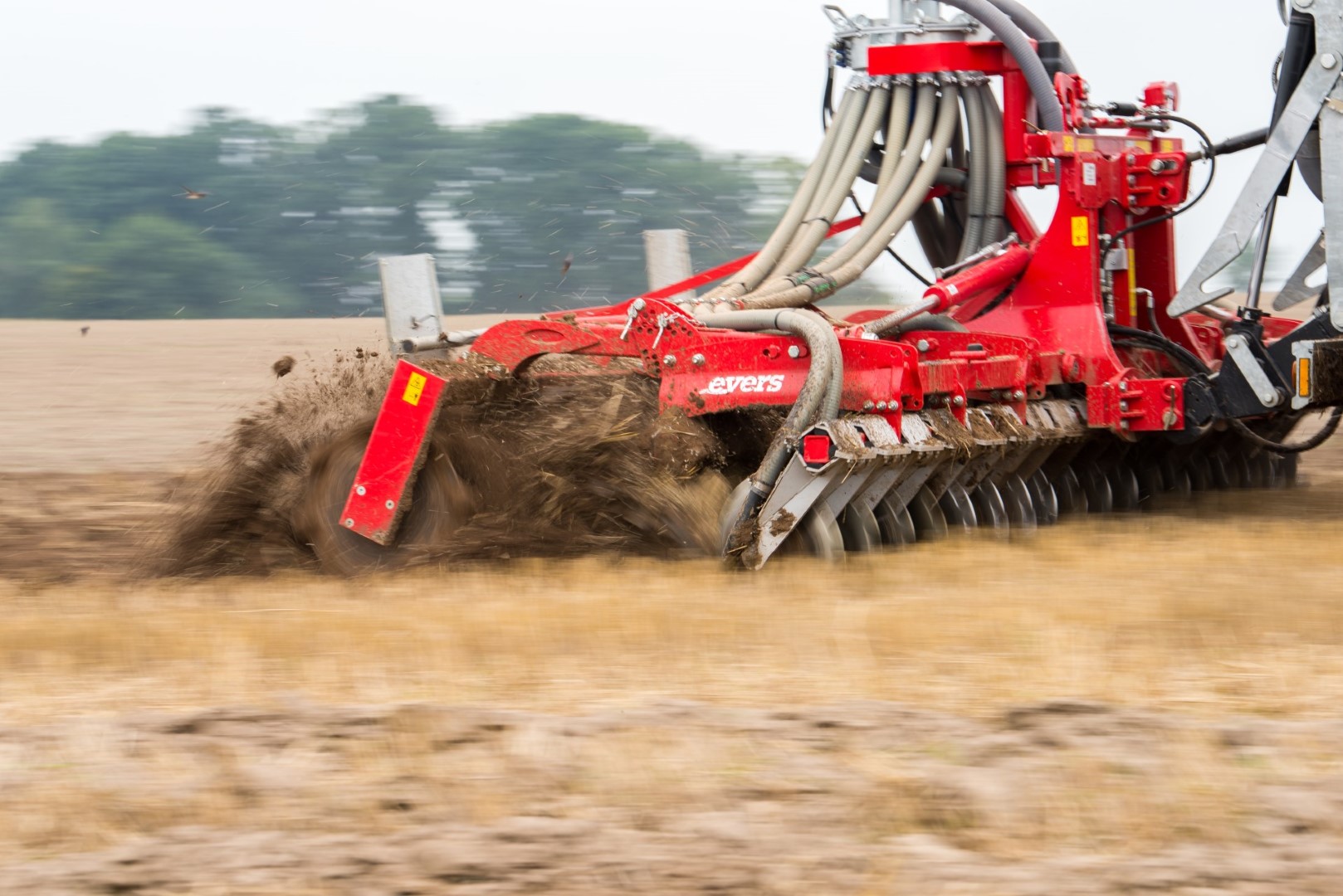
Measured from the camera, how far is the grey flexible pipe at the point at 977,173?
328 inches

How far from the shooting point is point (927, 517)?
6.77 metres

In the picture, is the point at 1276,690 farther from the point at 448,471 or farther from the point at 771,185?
the point at 771,185

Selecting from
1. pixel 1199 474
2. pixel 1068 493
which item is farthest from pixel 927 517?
pixel 1199 474

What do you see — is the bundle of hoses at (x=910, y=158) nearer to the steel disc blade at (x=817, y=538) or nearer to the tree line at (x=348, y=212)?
the steel disc blade at (x=817, y=538)

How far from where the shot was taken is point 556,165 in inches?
1215

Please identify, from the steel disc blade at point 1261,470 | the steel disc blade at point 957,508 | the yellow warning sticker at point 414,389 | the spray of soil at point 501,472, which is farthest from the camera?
the steel disc blade at point 1261,470

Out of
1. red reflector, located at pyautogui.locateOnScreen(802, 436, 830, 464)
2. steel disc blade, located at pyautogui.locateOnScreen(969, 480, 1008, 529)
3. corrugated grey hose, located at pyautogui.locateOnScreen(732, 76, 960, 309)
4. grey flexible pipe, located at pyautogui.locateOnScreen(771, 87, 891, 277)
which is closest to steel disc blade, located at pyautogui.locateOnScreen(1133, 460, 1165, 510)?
steel disc blade, located at pyautogui.locateOnScreen(969, 480, 1008, 529)

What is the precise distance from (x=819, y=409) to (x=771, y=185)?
20.2 meters

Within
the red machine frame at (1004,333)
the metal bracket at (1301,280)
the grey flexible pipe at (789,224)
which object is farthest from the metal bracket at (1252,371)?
the grey flexible pipe at (789,224)

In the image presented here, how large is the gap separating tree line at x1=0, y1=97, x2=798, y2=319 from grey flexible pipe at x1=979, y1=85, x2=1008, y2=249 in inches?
647

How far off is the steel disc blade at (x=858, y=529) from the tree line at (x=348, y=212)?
18.6 metres

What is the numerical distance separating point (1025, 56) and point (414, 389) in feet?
11.1

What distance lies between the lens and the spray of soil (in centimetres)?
667

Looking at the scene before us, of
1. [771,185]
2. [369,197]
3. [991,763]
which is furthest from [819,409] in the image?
[369,197]
